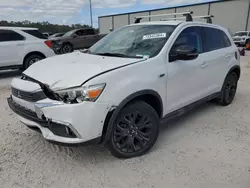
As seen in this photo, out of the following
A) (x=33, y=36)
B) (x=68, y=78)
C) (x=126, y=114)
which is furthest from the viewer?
(x=33, y=36)

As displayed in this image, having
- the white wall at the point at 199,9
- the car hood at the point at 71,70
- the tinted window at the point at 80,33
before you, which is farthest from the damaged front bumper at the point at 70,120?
the white wall at the point at 199,9

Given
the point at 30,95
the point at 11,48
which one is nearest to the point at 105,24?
the point at 11,48

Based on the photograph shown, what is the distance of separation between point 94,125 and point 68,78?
59 centimetres

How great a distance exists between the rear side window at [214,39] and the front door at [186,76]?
189 mm

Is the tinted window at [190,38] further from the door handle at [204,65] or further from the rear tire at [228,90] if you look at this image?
the rear tire at [228,90]

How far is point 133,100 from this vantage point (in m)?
2.72

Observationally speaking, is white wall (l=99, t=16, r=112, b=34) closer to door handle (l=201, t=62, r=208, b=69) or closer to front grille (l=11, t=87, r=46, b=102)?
door handle (l=201, t=62, r=208, b=69)

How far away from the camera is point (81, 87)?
90.0 inches

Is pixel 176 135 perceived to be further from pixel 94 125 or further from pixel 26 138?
pixel 26 138

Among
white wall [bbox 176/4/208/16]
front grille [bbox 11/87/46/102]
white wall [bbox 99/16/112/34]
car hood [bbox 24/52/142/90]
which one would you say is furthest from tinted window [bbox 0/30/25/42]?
white wall [bbox 99/16/112/34]

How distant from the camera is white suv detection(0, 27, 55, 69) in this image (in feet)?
25.4

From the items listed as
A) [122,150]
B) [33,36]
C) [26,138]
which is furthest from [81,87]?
[33,36]

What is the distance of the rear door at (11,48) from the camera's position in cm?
769

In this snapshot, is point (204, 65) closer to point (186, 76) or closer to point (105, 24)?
point (186, 76)
